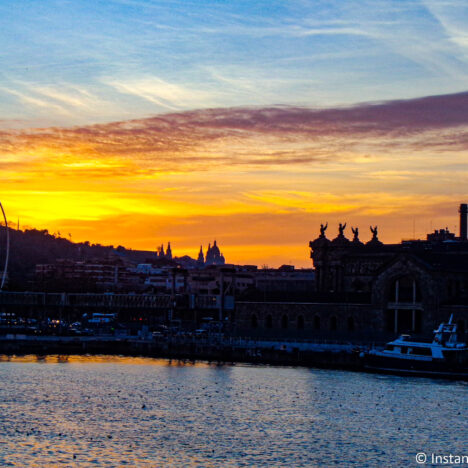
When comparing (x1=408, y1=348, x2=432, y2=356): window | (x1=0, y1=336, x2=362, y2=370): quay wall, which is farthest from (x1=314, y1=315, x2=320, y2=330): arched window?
(x1=408, y1=348, x2=432, y2=356): window

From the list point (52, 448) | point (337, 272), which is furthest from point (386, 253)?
point (52, 448)

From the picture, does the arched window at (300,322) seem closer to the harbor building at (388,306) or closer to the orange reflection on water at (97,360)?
the harbor building at (388,306)

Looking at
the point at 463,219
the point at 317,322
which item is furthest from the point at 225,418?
the point at 463,219

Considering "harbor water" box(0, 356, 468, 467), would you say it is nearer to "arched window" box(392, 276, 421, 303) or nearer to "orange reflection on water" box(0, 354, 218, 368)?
"orange reflection on water" box(0, 354, 218, 368)

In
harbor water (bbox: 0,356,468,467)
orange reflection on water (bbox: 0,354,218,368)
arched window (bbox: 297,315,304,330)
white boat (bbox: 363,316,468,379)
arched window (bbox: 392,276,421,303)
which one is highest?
arched window (bbox: 392,276,421,303)

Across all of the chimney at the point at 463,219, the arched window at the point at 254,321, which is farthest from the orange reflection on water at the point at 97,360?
the chimney at the point at 463,219

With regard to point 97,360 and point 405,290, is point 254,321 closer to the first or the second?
point 405,290

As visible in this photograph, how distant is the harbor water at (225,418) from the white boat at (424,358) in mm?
2303

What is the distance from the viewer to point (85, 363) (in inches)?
3981

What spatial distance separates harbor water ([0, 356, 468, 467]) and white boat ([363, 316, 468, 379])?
2303 mm

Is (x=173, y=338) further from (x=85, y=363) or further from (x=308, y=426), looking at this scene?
(x=308, y=426)

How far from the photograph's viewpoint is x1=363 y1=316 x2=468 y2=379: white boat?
3376 inches

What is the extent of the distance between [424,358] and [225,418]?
28517 mm

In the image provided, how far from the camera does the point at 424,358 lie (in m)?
86.5
